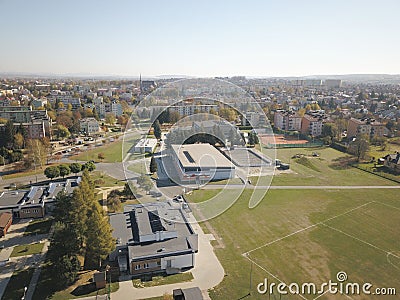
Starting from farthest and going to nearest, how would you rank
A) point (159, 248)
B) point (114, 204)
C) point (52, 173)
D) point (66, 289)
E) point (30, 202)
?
1. point (52, 173)
2. point (114, 204)
3. point (30, 202)
4. point (159, 248)
5. point (66, 289)

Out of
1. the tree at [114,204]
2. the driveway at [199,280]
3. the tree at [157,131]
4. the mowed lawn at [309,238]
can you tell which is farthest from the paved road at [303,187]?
the tree at [157,131]

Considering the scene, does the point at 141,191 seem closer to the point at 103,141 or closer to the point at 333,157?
the point at 103,141

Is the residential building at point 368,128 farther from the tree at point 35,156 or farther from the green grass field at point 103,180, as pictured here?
the tree at point 35,156

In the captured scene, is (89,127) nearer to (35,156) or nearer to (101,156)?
(101,156)

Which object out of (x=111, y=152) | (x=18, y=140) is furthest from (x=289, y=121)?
(x=18, y=140)

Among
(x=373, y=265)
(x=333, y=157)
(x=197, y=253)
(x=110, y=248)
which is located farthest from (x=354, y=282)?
(x=333, y=157)

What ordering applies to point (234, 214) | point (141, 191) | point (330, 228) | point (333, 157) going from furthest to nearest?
1. point (333, 157)
2. point (141, 191)
3. point (234, 214)
4. point (330, 228)
